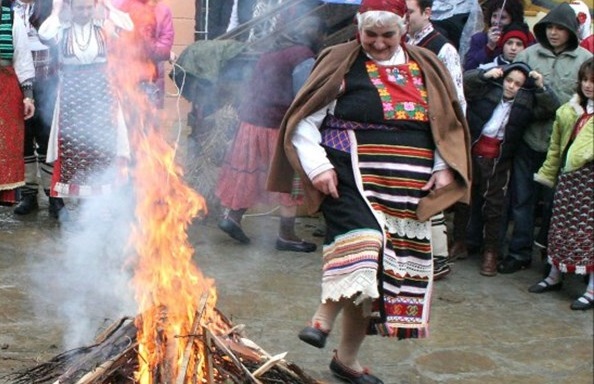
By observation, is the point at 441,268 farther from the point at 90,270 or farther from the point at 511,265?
the point at 90,270

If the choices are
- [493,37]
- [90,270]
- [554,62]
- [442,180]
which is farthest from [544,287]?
[90,270]

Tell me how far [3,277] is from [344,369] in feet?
8.81

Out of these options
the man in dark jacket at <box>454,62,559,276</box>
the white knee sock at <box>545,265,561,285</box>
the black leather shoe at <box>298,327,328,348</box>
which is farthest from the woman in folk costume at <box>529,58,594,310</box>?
the black leather shoe at <box>298,327,328,348</box>

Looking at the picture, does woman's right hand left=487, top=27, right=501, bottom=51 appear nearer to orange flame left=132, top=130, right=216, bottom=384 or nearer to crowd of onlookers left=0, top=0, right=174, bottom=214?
crowd of onlookers left=0, top=0, right=174, bottom=214

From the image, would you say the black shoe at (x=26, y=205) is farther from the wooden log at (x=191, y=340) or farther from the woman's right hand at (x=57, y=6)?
the wooden log at (x=191, y=340)

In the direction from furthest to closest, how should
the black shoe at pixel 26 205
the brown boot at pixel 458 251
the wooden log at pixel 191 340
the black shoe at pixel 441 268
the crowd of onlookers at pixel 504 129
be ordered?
the black shoe at pixel 26 205, the brown boot at pixel 458 251, the black shoe at pixel 441 268, the crowd of onlookers at pixel 504 129, the wooden log at pixel 191 340

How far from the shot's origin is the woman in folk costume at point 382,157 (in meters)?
4.19

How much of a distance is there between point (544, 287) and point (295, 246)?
1952mm

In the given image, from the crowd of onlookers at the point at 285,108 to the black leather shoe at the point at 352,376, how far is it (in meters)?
1.81

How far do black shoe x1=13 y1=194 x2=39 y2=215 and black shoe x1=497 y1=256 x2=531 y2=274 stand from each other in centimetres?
407

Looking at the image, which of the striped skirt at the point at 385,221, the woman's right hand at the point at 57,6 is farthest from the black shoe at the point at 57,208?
the striped skirt at the point at 385,221

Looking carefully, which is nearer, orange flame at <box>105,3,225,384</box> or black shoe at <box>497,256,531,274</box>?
orange flame at <box>105,3,225,384</box>

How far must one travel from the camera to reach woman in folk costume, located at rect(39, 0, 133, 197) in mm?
7059

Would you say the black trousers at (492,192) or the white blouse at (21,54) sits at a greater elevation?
the white blouse at (21,54)
